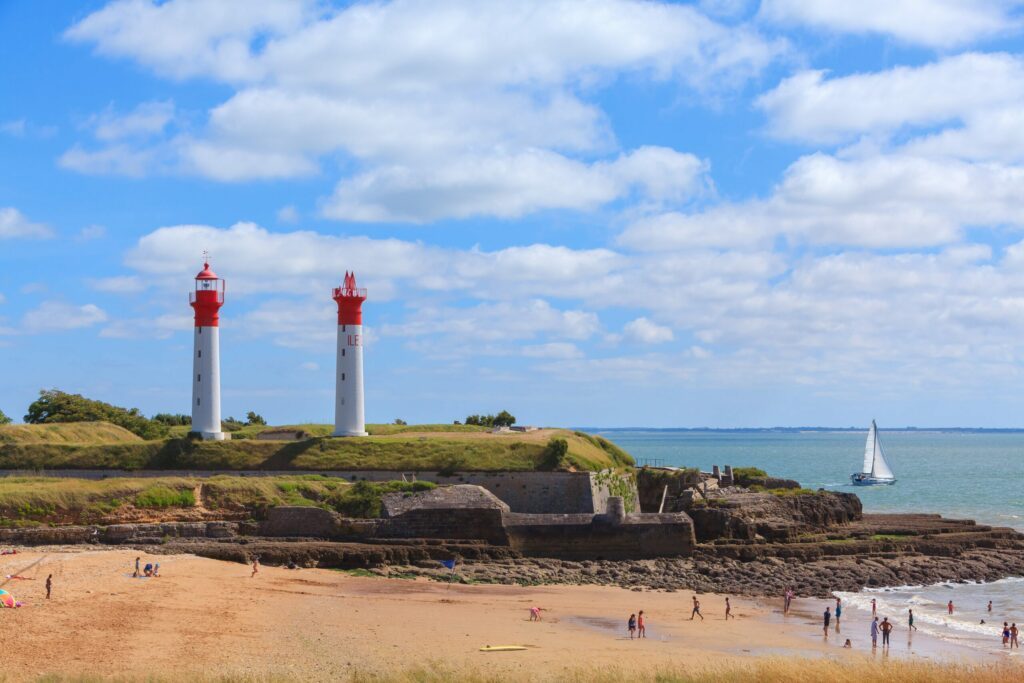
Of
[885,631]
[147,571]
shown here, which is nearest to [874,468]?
[885,631]

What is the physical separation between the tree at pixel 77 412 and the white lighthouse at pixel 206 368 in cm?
1513

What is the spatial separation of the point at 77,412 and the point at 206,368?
21.1 m

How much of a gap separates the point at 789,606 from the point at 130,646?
19416 millimetres

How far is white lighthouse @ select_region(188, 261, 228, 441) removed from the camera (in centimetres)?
5225

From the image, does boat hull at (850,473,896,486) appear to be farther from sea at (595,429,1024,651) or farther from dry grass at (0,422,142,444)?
dry grass at (0,422,142,444)

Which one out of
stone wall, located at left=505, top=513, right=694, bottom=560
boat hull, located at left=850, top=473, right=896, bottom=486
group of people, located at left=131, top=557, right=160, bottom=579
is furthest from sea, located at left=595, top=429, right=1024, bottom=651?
group of people, located at left=131, top=557, right=160, bottom=579

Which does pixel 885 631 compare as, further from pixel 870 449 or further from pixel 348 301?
pixel 870 449

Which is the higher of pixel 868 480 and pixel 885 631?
pixel 868 480

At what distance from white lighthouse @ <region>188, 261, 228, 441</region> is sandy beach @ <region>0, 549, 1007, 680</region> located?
16.5 meters

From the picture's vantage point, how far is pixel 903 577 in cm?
3903

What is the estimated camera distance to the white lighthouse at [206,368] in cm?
5225

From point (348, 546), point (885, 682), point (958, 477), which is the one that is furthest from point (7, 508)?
point (958, 477)

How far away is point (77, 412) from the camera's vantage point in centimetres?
6862

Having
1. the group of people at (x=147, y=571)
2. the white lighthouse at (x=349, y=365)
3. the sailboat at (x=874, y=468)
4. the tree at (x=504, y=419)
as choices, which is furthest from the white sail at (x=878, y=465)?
the group of people at (x=147, y=571)
